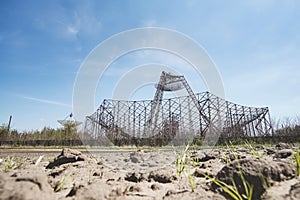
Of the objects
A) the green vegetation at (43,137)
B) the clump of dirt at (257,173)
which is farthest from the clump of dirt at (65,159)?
the green vegetation at (43,137)

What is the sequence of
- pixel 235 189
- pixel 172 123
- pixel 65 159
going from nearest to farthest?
1. pixel 235 189
2. pixel 65 159
3. pixel 172 123

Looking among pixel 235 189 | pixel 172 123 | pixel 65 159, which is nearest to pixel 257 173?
pixel 235 189

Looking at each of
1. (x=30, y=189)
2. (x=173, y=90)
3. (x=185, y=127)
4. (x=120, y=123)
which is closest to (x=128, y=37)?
(x=30, y=189)

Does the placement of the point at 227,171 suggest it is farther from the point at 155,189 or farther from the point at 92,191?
the point at 92,191

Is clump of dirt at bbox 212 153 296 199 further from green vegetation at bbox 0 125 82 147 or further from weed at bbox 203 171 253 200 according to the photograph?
green vegetation at bbox 0 125 82 147

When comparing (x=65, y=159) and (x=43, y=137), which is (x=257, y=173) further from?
(x=43, y=137)

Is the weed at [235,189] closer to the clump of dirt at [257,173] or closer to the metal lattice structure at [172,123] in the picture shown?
the clump of dirt at [257,173]

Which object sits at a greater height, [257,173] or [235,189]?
[257,173]

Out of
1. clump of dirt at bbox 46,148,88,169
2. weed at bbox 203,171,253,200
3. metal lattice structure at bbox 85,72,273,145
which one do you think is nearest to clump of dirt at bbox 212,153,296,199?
weed at bbox 203,171,253,200

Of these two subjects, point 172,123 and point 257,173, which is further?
point 172,123

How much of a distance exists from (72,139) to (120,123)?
15.3 ft

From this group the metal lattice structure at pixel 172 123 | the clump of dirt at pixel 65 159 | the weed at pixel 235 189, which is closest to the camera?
the weed at pixel 235 189

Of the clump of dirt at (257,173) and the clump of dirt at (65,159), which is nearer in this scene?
the clump of dirt at (257,173)

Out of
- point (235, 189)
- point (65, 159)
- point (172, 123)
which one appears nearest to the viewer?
point (235, 189)
